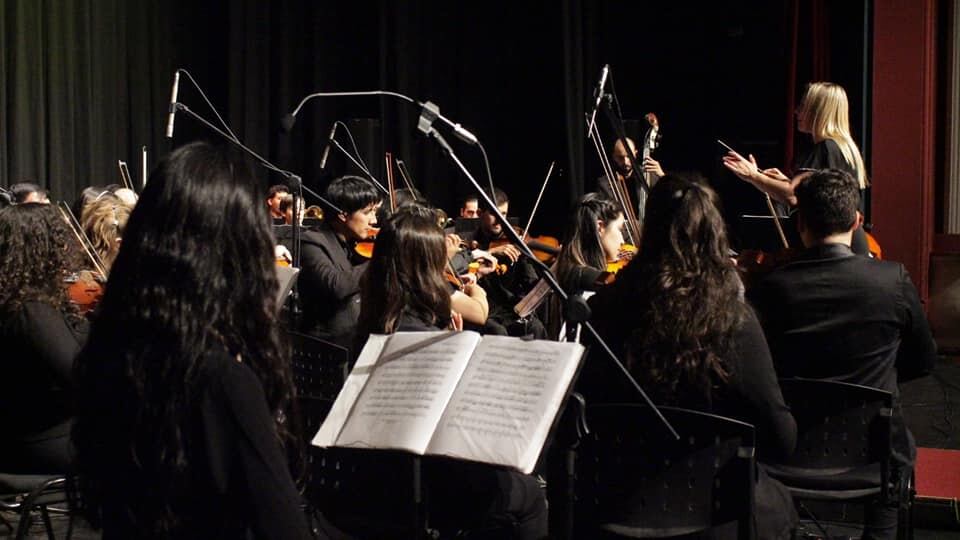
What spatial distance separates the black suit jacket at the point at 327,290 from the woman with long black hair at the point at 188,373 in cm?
284

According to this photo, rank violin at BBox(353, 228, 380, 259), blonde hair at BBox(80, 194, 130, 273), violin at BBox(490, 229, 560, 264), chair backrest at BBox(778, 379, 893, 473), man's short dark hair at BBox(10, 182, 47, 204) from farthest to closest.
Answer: man's short dark hair at BBox(10, 182, 47, 204)
violin at BBox(490, 229, 560, 264)
violin at BBox(353, 228, 380, 259)
blonde hair at BBox(80, 194, 130, 273)
chair backrest at BBox(778, 379, 893, 473)

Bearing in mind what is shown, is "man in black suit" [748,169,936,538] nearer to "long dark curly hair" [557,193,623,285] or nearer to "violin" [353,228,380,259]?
"long dark curly hair" [557,193,623,285]

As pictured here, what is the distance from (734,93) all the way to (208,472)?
815 cm

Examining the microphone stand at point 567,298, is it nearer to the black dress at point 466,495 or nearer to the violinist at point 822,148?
the black dress at point 466,495

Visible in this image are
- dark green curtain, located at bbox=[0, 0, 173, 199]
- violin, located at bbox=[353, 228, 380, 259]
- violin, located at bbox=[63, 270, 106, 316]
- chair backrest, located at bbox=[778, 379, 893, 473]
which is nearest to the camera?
chair backrest, located at bbox=[778, 379, 893, 473]

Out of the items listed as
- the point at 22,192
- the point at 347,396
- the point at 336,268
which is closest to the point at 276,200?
the point at 22,192

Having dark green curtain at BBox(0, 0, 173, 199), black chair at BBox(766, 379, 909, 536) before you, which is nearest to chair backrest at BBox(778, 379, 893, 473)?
black chair at BBox(766, 379, 909, 536)

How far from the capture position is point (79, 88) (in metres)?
9.66

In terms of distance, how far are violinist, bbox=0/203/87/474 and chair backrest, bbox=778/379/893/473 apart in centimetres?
207

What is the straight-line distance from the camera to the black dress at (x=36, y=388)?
10.8 feet

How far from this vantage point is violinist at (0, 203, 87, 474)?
330 cm

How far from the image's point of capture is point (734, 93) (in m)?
9.25

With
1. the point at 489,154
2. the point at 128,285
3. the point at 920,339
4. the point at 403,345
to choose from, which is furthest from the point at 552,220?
the point at 128,285

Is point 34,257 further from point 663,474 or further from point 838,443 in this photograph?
point 838,443
